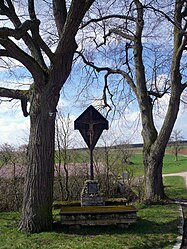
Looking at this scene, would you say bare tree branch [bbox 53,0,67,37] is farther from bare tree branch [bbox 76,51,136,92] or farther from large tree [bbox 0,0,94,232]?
bare tree branch [bbox 76,51,136,92]

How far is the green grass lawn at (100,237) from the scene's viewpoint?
21.5 feet

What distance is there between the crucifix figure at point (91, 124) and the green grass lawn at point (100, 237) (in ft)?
9.57

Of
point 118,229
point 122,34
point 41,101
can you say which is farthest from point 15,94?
point 122,34

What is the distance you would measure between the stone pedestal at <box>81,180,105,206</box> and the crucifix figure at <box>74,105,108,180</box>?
1286mm

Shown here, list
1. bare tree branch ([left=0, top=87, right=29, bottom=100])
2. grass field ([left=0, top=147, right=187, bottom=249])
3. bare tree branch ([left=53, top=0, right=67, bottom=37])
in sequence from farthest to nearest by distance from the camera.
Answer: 1. bare tree branch ([left=53, top=0, right=67, bottom=37])
2. bare tree branch ([left=0, top=87, right=29, bottom=100])
3. grass field ([left=0, top=147, right=187, bottom=249])

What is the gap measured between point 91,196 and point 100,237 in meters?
2.22


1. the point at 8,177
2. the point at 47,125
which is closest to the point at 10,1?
the point at 47,125

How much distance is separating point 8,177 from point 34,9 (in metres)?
6.73

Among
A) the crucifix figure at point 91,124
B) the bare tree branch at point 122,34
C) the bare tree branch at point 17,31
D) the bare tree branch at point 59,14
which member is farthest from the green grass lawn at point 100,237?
the bare tree branch at point 122,34

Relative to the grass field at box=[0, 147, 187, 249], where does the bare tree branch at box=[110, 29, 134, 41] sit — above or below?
above

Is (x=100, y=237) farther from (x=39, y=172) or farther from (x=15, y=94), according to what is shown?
(x=15, y=94)

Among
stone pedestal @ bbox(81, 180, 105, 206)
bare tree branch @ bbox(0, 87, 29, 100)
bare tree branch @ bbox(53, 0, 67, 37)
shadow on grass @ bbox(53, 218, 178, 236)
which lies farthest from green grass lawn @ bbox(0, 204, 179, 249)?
bare tree branch @ bbox(53, 0, 67, 37)

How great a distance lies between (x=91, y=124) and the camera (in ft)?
34.5

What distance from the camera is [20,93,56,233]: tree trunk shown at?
7742mm
